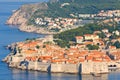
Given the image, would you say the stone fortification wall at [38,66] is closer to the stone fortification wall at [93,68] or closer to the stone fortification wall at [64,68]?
the stone fortification wall at [64,68]

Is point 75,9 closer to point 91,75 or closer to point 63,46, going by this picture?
point 63,46

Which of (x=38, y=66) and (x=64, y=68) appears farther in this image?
(x=38, y=66)

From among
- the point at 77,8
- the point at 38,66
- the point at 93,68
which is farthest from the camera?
the point at 77,8

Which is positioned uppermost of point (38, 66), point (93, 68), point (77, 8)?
point (77, 8)

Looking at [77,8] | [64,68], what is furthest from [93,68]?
[77,8]

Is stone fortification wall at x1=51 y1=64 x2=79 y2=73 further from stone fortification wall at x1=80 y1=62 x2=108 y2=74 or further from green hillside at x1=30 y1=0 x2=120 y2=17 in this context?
green hillside at x1=30 y1=0 x2=120 y2=17

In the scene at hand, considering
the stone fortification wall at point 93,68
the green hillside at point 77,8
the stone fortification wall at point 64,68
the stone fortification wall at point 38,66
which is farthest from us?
the green hillside at point 77,8

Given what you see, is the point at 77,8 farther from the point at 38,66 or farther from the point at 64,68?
the point at 64,68

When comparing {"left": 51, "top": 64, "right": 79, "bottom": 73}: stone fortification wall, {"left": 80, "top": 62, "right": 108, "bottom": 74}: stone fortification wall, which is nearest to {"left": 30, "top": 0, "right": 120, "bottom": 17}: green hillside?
{"left": 51, "top": 64, "right": 79, "bottom": 73}: stone fortification wall

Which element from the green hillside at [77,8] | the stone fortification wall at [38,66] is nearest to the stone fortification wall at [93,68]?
the stone fortification wall at [38,66]

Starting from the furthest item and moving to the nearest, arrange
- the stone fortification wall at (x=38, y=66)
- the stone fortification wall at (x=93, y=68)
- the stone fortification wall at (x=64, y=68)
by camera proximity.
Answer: the stone fortification wall at (x=38, y=66)
the stone fortification wall at (x=64, y=68)
the stone fortification wall at (x=93, y=68)

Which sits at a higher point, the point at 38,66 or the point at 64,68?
the point at 38,66

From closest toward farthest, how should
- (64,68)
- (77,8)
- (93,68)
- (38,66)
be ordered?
(93,68) → (64,68) → (38,66) → (77,8)
